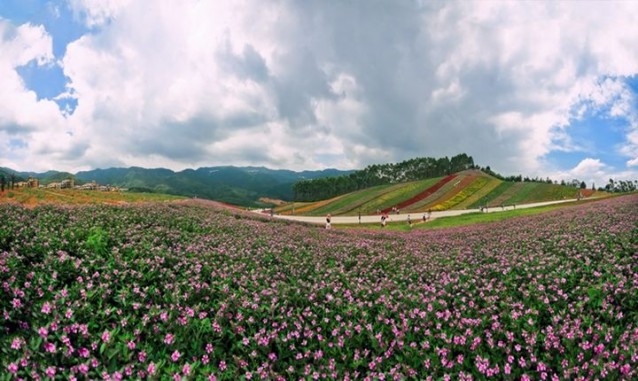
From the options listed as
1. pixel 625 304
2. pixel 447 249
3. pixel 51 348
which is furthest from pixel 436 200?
pixel 51 348

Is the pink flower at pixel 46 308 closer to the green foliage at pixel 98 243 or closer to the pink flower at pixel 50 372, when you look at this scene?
the pink flower at pixel 50 372

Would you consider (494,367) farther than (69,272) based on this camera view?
No

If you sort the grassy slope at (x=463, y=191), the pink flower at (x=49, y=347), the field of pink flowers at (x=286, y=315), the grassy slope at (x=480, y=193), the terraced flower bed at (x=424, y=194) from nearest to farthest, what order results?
the pink flower at (x=49, y=347) < the field of pink flowers at (x=286, y=315) < the grassy slope at (x=463, y=191) < the grassy slope at (x=480, y=193) < the terraced flower bed at (x=424, y=194)

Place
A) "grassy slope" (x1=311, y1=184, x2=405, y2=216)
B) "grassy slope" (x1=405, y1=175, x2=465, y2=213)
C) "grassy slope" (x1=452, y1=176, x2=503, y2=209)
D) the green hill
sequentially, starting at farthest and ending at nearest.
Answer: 1. "grassy slope" (x1=311, y1=184, x2=405, y2=216)
2. the green hill
3. "grassy slope" (x1=452, y1=176, x2=503, y2=209)
4. "grassy slope" (x1=405, y1=175, x2=465, y2=213)

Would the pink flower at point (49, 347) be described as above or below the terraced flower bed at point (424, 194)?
below

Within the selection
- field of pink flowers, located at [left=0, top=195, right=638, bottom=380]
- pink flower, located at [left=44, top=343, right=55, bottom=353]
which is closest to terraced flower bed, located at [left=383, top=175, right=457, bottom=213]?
field of pink flowers, located at [left=0, top=195, right=638, bottom=380]

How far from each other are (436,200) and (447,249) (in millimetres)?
79759

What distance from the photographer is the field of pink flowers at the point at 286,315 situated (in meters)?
5.49

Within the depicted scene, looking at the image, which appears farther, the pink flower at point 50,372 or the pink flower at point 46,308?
the pink flower at point 46,308

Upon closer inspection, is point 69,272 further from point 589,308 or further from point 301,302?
point 589,308

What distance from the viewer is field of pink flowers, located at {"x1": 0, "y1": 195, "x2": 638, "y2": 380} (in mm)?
5488

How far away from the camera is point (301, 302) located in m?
8.02

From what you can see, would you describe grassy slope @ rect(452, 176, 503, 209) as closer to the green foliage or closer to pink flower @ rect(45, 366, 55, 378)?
the green foliage

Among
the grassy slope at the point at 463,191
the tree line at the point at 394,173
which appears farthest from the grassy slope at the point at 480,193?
the tree line at the point at 394,173
